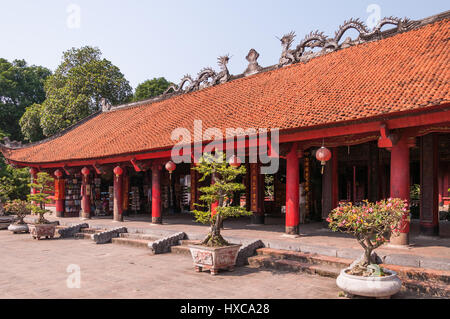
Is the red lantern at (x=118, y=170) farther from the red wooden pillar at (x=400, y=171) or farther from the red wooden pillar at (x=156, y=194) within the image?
the red wooden pillar at (x=400, y=171)

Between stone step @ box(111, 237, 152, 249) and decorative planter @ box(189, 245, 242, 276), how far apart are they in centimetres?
349

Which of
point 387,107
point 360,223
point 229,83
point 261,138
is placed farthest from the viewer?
point 229,83

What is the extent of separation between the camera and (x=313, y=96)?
32.3ft

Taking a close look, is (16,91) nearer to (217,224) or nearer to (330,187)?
(330,187)

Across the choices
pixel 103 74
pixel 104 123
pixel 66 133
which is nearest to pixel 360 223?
pixel 104 123

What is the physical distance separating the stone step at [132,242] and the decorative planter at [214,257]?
349 centimetres

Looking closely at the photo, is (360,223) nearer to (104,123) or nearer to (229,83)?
(229,83)

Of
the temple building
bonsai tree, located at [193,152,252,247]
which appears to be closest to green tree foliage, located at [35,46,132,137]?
the temple building

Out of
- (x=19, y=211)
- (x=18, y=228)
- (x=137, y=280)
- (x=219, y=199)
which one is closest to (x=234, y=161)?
(x=219, y=199)

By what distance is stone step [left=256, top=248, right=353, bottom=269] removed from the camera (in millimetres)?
7062

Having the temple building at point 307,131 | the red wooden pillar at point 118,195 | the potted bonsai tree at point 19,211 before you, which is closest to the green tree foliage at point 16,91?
the temple building at point 307,131

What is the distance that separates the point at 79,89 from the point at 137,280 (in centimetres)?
2642

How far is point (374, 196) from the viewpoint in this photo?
1223 centimetres

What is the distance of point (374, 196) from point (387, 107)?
5.66m
